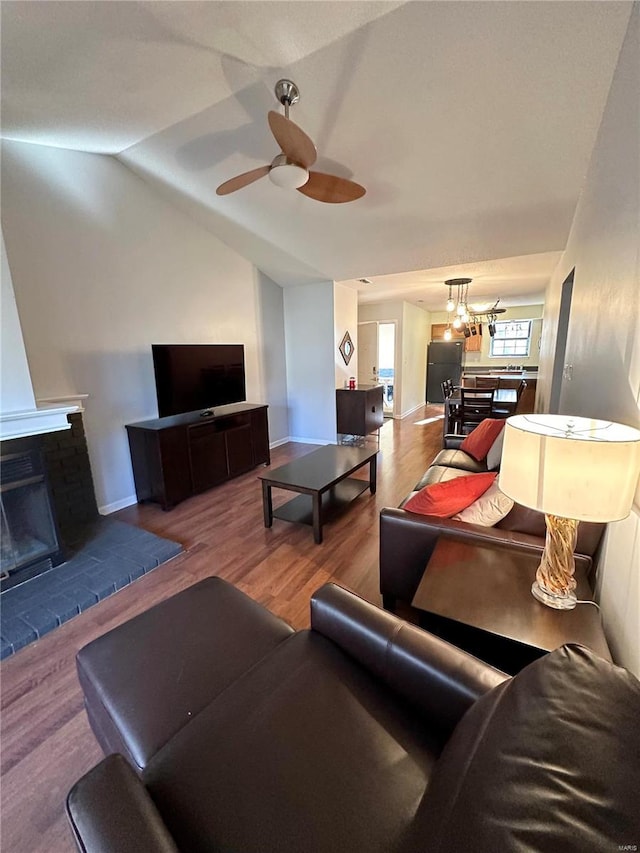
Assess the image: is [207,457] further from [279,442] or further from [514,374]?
[514,374]

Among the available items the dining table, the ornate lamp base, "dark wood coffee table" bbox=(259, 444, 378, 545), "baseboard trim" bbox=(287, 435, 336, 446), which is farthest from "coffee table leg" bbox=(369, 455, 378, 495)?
Result: the ornate lamp base

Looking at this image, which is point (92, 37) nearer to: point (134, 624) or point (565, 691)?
point (134, 624)

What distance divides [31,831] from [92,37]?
123 inches

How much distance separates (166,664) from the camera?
3.82 feet

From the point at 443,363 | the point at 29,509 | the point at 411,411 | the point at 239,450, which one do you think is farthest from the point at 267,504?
the point at 443,363

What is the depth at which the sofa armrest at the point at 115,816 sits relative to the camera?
0.64 meters

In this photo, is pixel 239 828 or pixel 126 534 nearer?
pixel 239 828

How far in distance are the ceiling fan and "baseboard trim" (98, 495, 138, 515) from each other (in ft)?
9.14

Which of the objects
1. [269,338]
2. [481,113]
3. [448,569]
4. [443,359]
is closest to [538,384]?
[443,359]

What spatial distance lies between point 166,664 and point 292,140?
92.2 inches

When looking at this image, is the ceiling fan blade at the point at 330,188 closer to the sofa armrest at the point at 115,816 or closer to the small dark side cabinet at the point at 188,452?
the small dark side cabinet at the point at 188,452

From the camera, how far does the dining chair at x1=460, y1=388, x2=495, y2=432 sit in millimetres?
4523

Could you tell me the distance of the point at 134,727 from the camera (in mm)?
984

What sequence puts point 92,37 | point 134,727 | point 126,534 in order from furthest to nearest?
1. point 126,534
2. point 92,37
3. point 134,727
